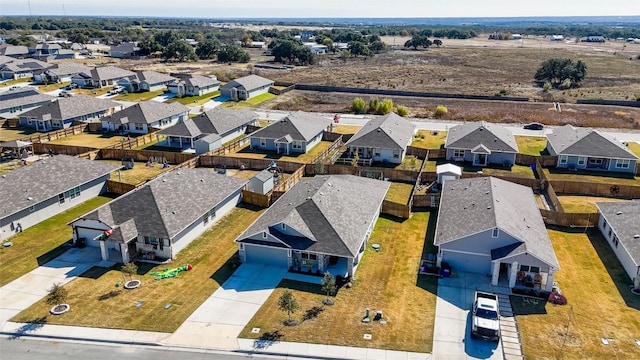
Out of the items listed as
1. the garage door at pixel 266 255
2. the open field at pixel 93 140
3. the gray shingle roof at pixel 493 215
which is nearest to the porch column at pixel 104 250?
the garage door at pixel 266 255

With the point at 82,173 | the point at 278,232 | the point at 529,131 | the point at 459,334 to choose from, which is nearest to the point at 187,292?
the point at 278,232

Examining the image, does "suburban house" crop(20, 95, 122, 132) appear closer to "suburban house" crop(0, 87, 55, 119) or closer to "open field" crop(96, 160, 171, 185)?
"suburban house" crop(0, 87, 55, 119)

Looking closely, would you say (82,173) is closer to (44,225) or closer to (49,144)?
(44,225)

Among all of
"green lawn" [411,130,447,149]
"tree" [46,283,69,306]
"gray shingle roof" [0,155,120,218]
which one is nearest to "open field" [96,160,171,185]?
"gray shingle roof" [0,155,120,218]

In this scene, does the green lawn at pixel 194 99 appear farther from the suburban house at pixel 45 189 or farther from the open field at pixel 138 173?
the suburban house at pixel 45 189

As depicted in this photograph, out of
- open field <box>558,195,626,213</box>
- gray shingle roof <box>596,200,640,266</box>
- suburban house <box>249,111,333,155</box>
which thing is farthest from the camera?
suburban house <box>249,111,333,155</box>
